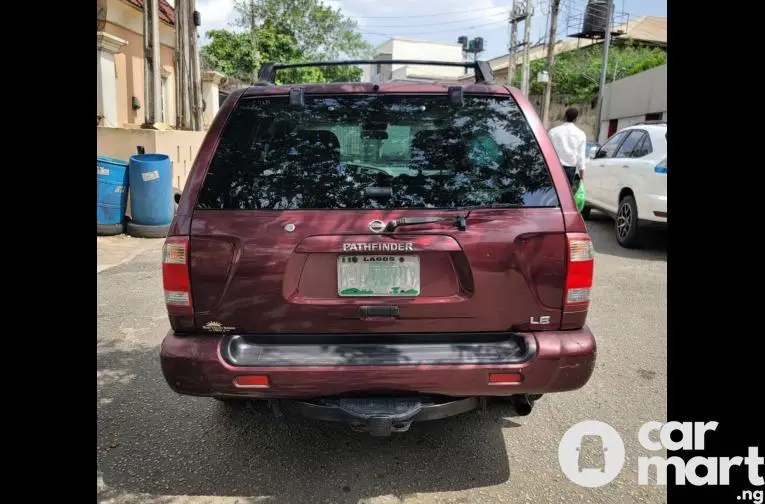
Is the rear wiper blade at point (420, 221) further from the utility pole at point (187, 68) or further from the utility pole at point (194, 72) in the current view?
the utility pole at point (194, 72)

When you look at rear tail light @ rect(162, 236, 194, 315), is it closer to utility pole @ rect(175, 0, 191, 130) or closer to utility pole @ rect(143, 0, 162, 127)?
utility pole @ rect(143, 0, 162, 127)

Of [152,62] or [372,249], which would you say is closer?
[372,249]

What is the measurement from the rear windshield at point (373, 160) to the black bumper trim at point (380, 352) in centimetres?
58

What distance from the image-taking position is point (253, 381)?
7.60ft

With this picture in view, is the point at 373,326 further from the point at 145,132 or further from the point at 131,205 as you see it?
the point at 145,132

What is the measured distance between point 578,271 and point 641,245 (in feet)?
19.0

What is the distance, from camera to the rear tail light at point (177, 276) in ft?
7.60

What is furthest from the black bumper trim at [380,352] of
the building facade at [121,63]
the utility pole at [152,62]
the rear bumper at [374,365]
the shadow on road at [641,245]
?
the building facade at [121,63]

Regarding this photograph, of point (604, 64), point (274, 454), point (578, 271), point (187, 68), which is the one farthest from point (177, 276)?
point (604, 64)

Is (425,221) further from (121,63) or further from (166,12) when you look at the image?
(166,12)

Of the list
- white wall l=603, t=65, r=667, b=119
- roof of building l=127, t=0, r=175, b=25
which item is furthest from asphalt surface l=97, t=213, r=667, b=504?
white wall l=603, t=65, r=667, b=119

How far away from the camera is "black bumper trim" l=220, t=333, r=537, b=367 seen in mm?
2312

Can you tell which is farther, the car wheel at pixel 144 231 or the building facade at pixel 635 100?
the building facade at pixel 635 100
